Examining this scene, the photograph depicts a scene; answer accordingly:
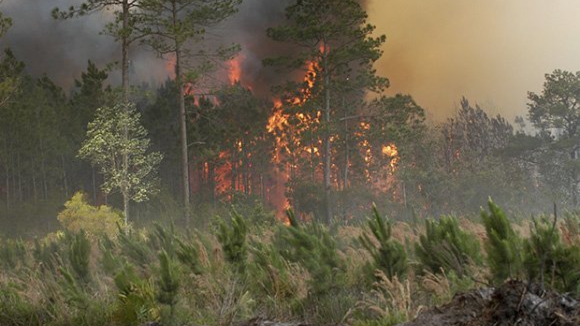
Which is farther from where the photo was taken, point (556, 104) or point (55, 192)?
point (55, 192)

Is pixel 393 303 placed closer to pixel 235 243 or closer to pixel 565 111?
pixel 235 243

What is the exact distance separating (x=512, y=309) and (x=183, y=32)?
20463 mm

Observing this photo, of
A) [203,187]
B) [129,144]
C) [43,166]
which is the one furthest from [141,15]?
[203,187]

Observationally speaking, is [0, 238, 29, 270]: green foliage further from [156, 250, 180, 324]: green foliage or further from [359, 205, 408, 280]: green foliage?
[359, 205, 408, 280]: green foliage

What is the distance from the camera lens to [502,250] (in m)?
5.02

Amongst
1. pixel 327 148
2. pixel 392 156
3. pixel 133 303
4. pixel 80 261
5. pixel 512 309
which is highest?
pixel 327 148

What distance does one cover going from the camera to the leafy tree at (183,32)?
73.4 feet

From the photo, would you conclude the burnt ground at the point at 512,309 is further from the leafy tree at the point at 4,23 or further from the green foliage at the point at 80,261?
the leafy tree at the point at 4,23

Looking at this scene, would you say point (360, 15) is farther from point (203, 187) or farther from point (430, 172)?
point (203, 187)

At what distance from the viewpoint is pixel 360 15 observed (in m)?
28.6

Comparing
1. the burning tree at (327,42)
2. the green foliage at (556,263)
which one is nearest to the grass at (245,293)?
the green foliage at (556,263)

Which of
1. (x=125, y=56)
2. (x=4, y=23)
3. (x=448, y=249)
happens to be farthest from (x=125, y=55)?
(x=448, y=249)

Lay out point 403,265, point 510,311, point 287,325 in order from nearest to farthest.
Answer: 1. point 510,311
2. point 287,325
3. point 403,265

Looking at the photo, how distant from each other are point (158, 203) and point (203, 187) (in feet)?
34.9
